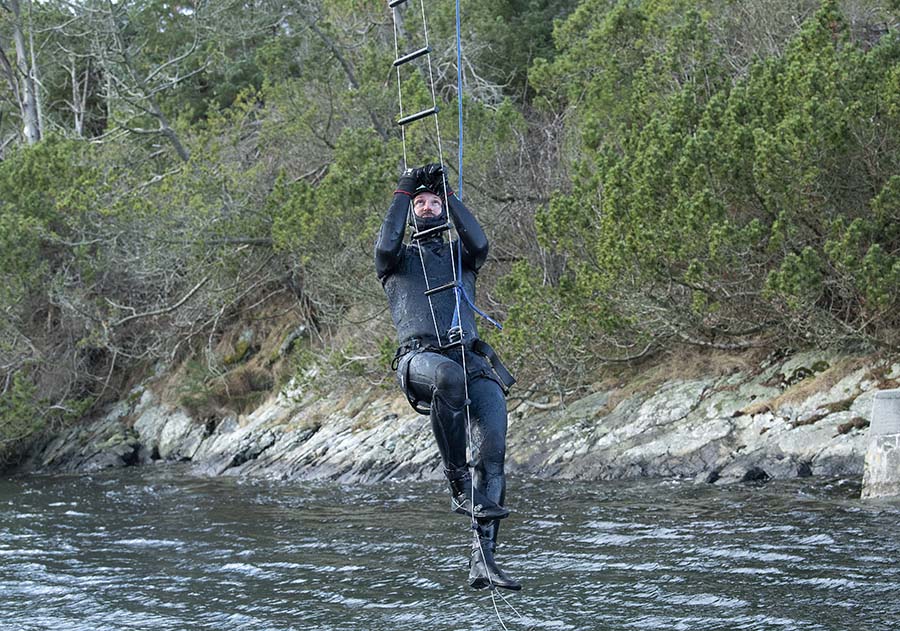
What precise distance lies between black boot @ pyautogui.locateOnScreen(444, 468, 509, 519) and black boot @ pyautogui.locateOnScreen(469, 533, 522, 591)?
159mm

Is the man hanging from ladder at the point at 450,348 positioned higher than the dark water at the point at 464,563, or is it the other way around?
the man hanging from ladder at the point at 450,348

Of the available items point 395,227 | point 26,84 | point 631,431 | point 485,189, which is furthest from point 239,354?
point 395,227

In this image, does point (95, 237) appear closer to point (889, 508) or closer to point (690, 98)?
point (690, 98)

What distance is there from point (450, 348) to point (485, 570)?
1.50 m

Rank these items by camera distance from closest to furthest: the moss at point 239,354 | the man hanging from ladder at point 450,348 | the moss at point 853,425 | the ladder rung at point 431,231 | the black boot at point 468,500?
the black boot at point 468,500, the man hanging from ladder at point 450,348, the ladder rung at point 431,231, the moss at point 853,425, the moss at point 239,354

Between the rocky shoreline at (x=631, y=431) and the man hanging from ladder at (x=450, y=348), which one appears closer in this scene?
the man hanging from ladder at (x=450, y=348)

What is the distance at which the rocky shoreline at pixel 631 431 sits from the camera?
14.8m

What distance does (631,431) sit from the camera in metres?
16.9

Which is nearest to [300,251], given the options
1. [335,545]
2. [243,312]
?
[243,312]

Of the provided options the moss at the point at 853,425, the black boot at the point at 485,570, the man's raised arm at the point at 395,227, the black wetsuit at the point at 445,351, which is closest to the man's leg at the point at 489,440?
the black wetsuit at the point at 445,351

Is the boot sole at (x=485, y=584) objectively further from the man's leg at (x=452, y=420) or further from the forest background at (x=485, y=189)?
the forest background at (x=485, y=189)

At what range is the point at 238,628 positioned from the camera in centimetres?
968

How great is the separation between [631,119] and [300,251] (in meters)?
6.49

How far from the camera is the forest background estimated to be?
49.4 feet
